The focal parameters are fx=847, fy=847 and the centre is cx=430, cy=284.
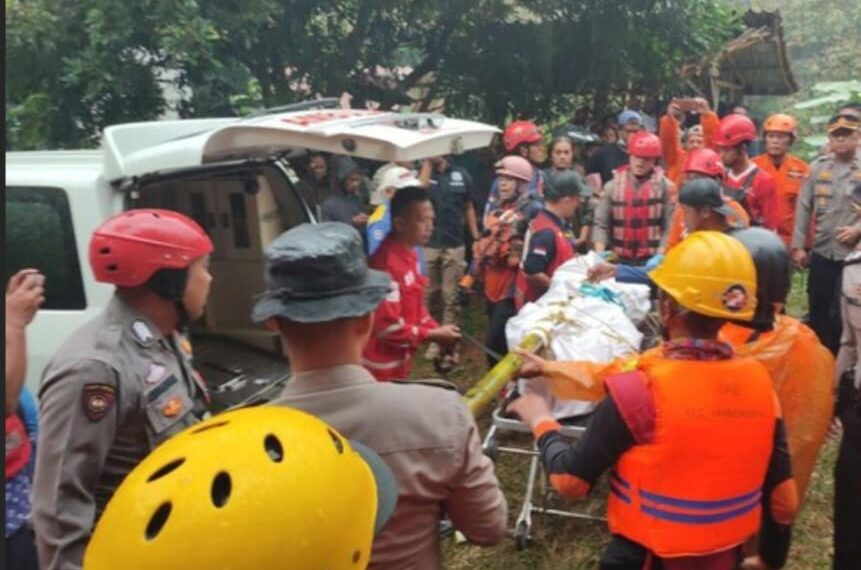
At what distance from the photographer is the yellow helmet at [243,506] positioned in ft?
3.72

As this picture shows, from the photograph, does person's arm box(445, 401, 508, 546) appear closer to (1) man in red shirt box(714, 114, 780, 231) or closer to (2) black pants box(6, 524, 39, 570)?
(2) black pants box(6, 524, 39, 570)

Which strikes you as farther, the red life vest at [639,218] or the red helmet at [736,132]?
the red helmet at [736,132]

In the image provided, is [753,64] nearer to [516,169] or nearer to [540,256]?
[516,169]

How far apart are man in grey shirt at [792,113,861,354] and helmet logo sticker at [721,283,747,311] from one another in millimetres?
3861

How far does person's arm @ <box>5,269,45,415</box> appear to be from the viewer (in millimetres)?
2211

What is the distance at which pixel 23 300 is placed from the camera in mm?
2266

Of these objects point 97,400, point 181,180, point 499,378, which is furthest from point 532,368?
point 181,180

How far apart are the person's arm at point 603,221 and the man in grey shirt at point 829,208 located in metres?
1.36

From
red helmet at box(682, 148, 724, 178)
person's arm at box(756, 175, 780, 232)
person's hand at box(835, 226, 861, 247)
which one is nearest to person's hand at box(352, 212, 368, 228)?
red helmet at box(682, 148, 724, 178)

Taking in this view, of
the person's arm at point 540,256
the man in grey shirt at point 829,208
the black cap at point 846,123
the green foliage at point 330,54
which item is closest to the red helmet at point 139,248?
the person's arm at point 540,256

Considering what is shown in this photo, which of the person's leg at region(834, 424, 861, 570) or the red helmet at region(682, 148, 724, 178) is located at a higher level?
the red helmet at region(682, 148, 724, 178)

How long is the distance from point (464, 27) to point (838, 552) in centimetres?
847

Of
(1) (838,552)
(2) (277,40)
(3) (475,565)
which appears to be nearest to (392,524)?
(1) (838,552)

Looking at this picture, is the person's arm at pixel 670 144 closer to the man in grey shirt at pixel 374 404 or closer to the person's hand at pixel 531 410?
the person's hand at pixel 531 410
